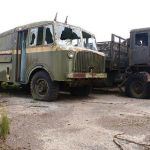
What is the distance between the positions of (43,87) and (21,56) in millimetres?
1488

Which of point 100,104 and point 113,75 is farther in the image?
point 113,75

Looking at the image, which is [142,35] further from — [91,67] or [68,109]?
[68,109]

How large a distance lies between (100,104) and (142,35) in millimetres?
3670

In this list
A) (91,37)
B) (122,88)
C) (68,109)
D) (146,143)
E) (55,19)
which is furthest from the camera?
(122,88)

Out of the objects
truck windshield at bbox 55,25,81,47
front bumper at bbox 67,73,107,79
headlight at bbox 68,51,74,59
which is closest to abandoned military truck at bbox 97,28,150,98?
front bumper at bbox 67,73,107,79

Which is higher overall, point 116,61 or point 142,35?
point 142,35

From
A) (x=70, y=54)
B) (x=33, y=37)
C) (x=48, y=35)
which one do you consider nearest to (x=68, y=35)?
(x=48, y=35)

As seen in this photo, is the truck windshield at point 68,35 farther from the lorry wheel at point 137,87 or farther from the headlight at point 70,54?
the lorry wheel at point 137,87

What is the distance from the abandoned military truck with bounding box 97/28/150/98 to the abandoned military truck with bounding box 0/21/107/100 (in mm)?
1434

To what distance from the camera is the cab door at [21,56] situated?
12219mm

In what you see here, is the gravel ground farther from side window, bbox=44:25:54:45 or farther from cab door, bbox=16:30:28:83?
side window, bbox=44:25:54:45

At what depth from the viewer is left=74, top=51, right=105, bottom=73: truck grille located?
11.0m

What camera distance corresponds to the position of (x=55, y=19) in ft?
37.7

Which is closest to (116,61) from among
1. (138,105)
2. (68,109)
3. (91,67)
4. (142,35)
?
(142,35)
